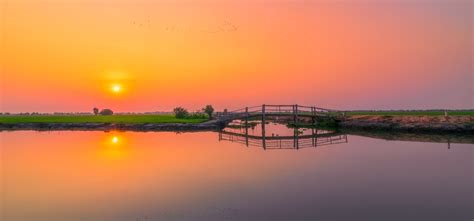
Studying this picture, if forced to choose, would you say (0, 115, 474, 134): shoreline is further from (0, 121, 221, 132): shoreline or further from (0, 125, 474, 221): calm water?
(0, 125, 474, 221): calm water

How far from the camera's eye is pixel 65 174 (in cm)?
1689

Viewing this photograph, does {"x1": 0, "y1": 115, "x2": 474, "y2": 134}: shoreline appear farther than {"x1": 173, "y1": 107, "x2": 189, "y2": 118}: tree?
No

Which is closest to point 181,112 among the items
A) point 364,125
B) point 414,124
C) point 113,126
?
point 113,126

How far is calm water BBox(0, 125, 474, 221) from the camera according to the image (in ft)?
35.5

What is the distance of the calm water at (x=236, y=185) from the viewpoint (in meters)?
10.8

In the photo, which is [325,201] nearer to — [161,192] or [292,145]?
[161,192]

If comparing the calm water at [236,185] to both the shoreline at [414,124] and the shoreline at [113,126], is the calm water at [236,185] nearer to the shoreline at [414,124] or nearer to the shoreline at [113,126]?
the shoreline at [414,124]

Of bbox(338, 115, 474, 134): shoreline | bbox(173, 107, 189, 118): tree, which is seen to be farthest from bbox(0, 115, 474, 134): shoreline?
bbox(173, 107, 189, 118): tree

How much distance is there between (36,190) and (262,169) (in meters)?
9.73

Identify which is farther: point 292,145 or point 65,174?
point 292,145

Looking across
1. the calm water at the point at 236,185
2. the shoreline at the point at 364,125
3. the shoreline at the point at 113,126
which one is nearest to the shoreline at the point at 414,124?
the shoreline at the point at 364,125

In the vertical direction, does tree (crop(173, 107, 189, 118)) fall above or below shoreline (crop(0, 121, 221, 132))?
above

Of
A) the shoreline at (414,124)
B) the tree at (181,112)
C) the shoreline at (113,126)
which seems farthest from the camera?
the tree at (181,112)

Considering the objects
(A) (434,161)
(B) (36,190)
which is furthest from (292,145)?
(B) (36,190)
